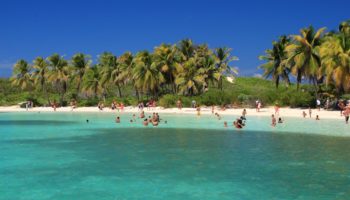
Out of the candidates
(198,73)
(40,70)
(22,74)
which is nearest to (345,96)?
(198,73)

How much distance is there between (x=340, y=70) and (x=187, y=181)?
29284 mm

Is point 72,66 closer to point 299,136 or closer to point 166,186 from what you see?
point 299,136

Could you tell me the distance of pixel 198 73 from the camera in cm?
5778

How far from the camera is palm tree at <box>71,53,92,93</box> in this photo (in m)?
70.5

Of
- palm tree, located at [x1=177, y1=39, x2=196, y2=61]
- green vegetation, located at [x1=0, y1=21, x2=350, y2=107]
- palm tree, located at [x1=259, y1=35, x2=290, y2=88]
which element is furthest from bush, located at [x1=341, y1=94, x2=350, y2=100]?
palm tree, located at [x1=177, y1=39, x2=196, y2=61]

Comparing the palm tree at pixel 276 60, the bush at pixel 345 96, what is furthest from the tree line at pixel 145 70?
the bush at pixel 345 96

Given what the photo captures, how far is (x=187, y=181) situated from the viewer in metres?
13.9

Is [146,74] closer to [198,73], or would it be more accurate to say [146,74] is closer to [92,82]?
[198,73]

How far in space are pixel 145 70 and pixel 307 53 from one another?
71.6 ft

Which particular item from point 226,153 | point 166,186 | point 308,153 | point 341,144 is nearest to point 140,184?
point 166,186

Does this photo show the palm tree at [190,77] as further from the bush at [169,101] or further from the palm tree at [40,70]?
the palm tree at [40,70]

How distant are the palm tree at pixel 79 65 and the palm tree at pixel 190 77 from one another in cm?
1969

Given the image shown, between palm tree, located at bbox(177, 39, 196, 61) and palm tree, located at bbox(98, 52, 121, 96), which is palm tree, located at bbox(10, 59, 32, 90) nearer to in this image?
palm tree, located at bbox(98, 52, 121, 96)

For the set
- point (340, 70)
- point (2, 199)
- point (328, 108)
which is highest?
point (340, 70)
